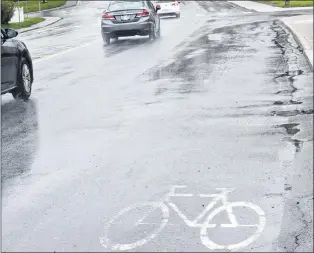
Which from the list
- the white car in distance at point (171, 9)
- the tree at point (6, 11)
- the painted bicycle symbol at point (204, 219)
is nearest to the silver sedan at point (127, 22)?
the tree at point (6, 11)

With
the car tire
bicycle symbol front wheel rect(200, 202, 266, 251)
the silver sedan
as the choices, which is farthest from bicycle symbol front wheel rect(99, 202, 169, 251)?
the silver sedan

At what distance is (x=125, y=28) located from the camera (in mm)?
28297

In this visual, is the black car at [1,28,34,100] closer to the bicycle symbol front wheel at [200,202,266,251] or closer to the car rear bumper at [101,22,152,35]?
the bicycle symbol front wheel at [200,202,266,251]

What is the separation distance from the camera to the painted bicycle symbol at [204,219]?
19.2 ft

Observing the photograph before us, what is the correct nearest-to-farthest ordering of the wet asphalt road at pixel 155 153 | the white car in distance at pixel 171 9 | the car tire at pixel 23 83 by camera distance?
1. the wet asphalt road at pixel 155 153
2. the car tire at pixel 23 83
3. the white car in distance at pixel 171 9

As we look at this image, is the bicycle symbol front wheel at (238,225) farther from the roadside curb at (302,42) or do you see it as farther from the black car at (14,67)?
the roadside curb at (302,42)

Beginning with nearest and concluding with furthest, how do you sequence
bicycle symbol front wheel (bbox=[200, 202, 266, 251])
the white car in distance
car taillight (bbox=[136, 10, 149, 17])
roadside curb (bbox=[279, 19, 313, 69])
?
bicycle symbol front wheel (bbox=[200, 202, 266, 251]) → roadside curb (bbox=[279, 19, 313, 69]) → car taillight (bbox=[136, 10, 149, 17]) → the white car in distance

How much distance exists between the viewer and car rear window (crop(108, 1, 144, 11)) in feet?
95.3

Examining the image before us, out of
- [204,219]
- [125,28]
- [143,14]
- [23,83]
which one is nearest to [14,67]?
[23,83]

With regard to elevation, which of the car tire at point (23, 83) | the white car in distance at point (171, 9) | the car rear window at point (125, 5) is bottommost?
the white car in distance at point (171, 9)

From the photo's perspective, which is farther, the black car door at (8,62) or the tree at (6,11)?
the tree at (6,11)

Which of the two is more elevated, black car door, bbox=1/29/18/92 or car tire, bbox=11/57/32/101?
black car door, bbox=1/29/18/92

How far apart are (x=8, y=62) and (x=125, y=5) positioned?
16.8 m

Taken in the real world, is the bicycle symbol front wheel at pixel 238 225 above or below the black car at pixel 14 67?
above
